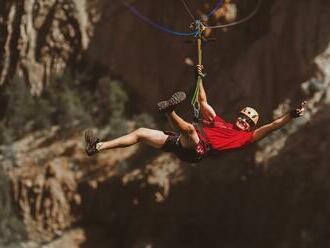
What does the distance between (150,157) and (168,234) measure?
7.06 feet

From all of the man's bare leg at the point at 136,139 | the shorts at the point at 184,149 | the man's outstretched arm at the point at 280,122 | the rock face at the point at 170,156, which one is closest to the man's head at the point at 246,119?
the man's outstretched arm at the point at 280,122

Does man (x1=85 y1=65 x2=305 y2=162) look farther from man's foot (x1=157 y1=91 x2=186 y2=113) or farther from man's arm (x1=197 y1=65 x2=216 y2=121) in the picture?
man's foot (x1=157 y1=91 x2=186 y2=113)

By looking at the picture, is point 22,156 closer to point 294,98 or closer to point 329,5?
point 294,98

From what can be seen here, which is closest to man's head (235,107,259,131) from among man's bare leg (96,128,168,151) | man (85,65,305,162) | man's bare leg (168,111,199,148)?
man (85,65,305,162)

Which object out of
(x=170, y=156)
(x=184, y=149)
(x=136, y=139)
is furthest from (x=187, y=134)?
(x=170, y=156)

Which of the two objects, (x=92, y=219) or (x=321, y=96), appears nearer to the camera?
(x=321, y=96)

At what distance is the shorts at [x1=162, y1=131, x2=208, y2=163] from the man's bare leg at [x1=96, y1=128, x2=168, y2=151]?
0.07m

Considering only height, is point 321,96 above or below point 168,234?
above

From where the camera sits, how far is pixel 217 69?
2102 centimetres

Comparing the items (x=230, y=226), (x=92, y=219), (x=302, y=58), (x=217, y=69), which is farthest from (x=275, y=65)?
(x=92, y=219)

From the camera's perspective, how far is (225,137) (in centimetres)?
970

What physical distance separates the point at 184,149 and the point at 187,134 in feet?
0.83

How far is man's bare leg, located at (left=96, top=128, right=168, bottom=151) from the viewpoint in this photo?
31.4 ft

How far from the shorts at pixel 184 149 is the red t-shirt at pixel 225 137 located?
135 millimetres
